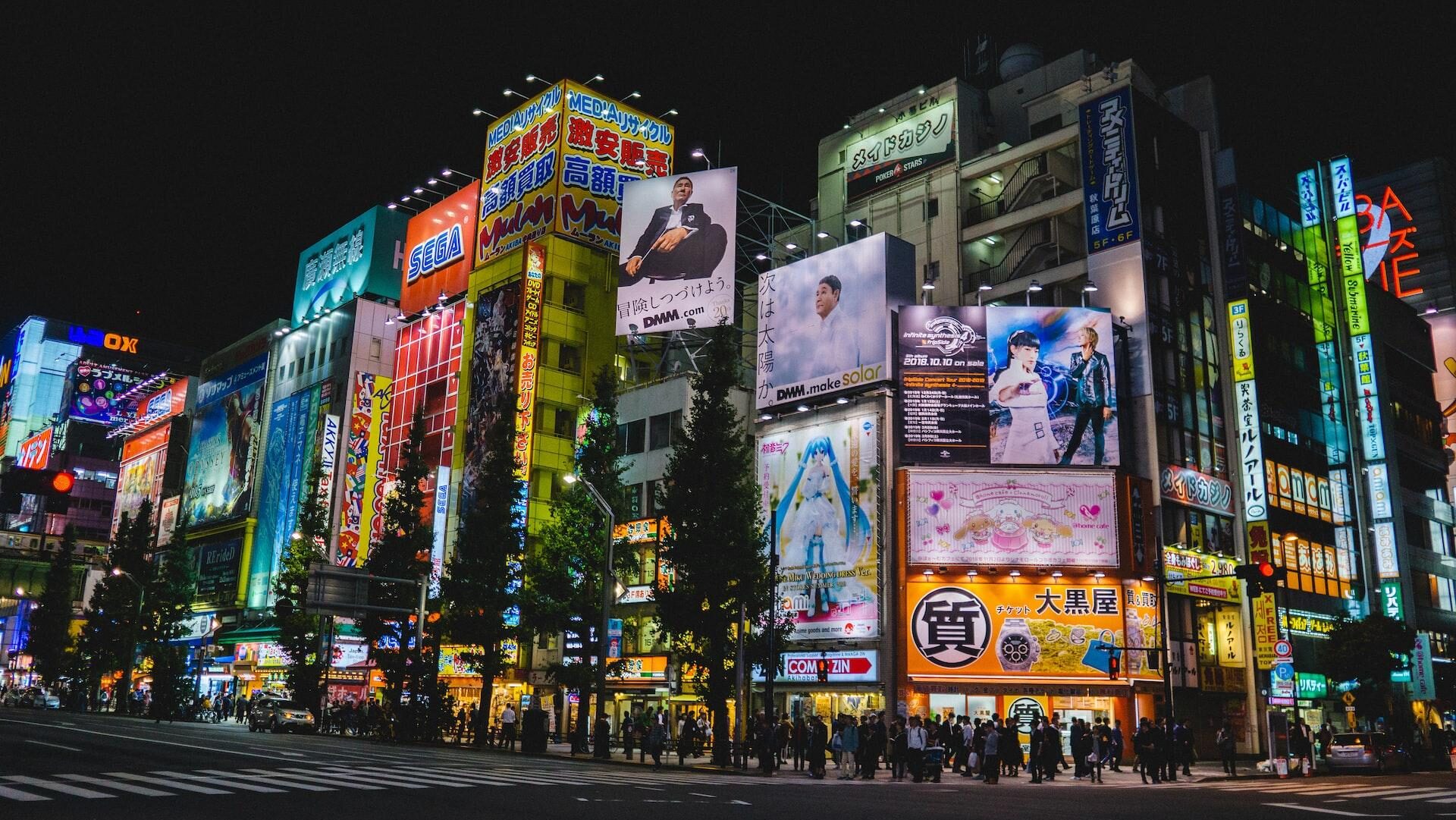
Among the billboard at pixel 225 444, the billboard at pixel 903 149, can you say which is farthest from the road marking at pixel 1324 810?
the billboard at pixel 225 444

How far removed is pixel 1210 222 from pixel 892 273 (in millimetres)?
16914

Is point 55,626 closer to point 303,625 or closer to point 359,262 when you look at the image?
point 359,262

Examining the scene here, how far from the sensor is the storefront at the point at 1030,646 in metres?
38.4

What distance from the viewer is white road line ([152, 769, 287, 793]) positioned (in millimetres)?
16453

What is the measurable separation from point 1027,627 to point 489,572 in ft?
66.5

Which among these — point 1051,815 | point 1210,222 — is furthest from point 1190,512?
point 1051,815

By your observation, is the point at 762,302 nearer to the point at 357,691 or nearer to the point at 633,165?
the point at 633,165

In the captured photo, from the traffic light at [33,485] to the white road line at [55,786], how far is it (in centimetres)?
419

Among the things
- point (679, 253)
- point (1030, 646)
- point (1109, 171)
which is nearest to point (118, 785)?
point (1030, 646)

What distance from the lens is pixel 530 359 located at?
5734 centimetres

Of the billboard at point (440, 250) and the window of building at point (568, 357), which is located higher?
the billboard at point (440, 250)

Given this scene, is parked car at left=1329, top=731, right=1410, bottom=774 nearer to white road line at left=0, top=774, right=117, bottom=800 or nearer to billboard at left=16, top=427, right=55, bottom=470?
white road line at left=0, top=774, right=117, bottom=800

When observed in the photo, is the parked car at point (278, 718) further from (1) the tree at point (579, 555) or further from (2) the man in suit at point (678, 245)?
(2) the man in suit at point (678, 245)

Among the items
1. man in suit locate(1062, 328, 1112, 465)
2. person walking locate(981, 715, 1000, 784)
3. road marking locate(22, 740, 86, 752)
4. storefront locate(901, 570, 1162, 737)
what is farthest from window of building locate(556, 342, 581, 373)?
person walking locate(981, 715, 1000, 784)
